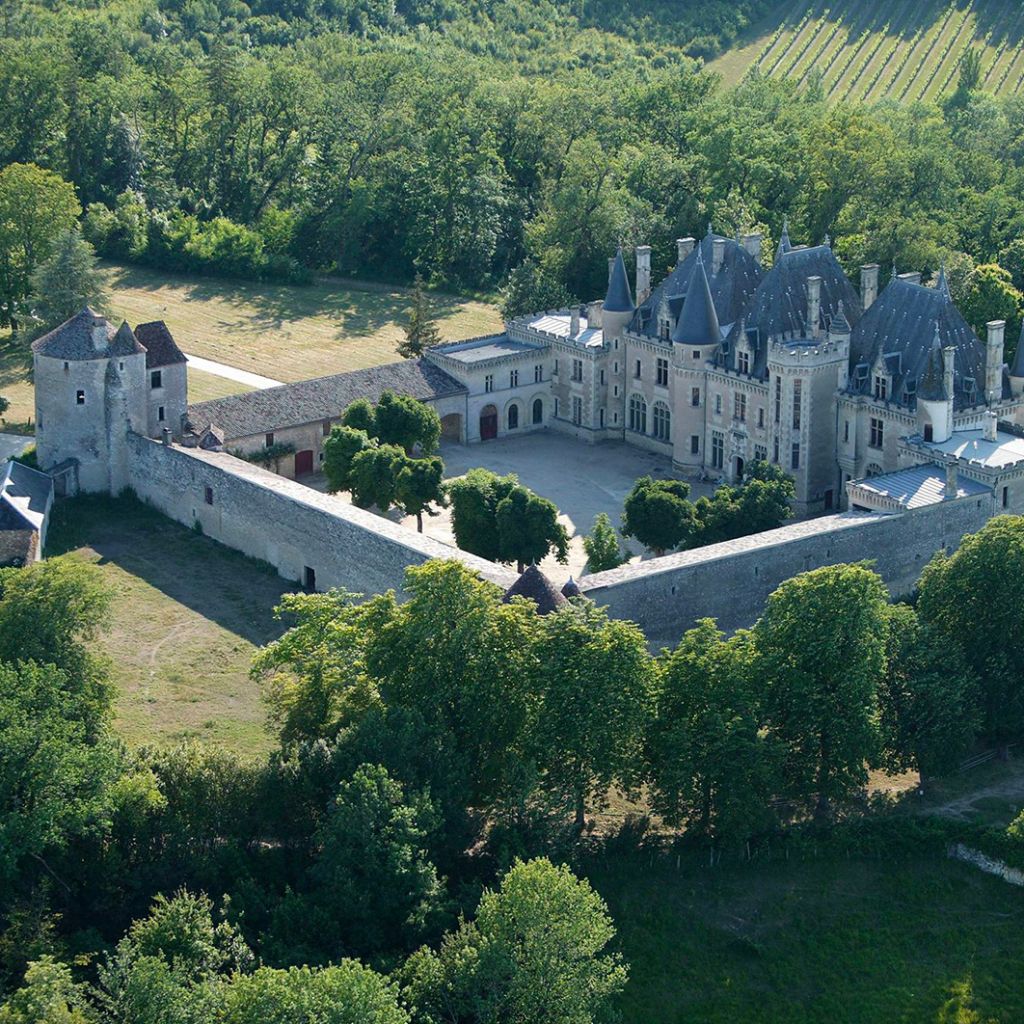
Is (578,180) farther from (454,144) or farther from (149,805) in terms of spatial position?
(149,805)

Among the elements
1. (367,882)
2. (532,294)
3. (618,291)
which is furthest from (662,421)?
(367,882)

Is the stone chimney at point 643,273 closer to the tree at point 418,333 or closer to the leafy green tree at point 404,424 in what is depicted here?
the leafy green tree at point 404,424

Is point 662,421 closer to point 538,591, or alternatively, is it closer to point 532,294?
point 532,294

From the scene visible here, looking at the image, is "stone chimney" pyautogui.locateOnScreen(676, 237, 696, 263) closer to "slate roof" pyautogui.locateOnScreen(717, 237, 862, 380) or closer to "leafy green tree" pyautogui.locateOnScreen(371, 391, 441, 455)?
"slate roof" pyautogui.locateOnScreen(717, 237, 862, 380)

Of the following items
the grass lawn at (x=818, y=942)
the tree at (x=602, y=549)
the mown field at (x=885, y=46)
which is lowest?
the grass lawn at (x=818, y=942)

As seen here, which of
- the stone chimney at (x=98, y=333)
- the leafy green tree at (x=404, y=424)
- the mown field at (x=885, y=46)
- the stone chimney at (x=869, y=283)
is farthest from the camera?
the mown field at (x=885, y=46)

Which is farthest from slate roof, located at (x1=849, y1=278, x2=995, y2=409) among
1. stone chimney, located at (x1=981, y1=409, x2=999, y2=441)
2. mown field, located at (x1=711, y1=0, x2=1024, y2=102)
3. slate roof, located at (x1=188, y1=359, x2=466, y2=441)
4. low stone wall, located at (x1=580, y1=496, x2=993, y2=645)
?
mown field, located at (x1=711, y1=0, x2=1024, y2=102)

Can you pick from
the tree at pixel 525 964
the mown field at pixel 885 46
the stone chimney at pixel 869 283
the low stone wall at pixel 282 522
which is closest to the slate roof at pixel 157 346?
the low stone wall at pixel 282 522

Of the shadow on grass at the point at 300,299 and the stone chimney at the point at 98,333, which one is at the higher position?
the stone chimney at the point at 98,333
